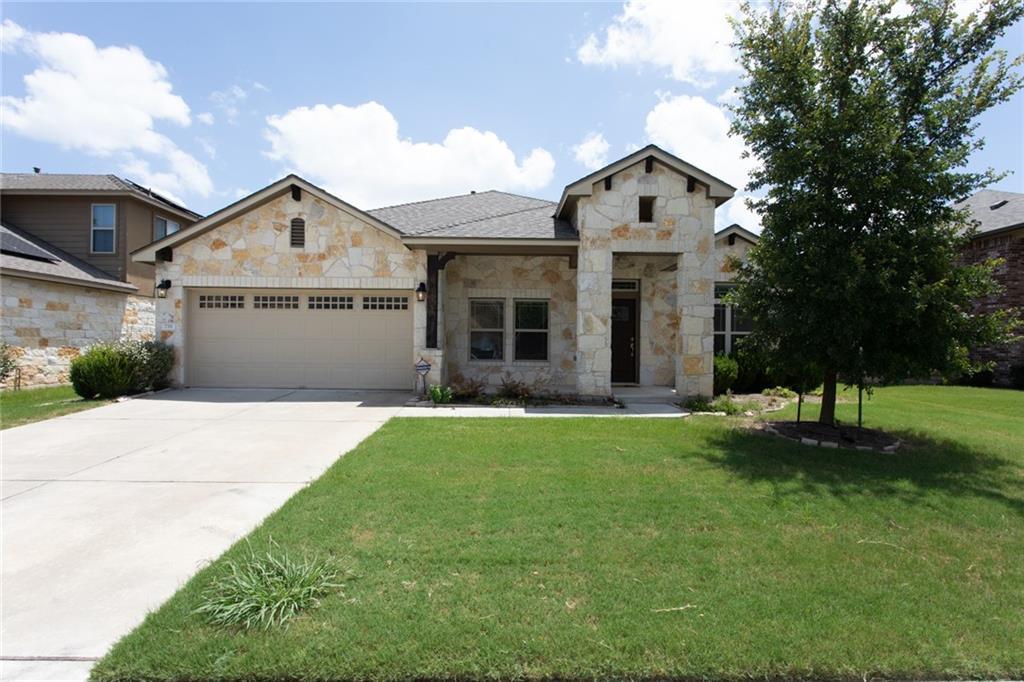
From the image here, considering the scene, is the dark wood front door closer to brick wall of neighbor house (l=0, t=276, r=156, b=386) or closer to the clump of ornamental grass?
the clump of ornamental grass

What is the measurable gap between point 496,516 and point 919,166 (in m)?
7.24

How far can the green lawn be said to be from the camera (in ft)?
9.00

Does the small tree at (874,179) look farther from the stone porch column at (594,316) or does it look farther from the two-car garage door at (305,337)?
the two-car garage door at (305,337)

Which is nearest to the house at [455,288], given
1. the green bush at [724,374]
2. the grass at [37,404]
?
the green bush at [724,374]

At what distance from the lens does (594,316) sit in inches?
450

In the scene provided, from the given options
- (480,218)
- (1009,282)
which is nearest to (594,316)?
(480,218)

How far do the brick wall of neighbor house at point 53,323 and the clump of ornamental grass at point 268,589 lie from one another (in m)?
14.3

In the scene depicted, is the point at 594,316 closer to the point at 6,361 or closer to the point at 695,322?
the point at 695,322

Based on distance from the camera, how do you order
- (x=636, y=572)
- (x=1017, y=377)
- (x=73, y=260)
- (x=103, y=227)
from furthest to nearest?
(x=103, y=227)
(x=73, y=260)
(x=1017, y=377)
(x=636, y=572)

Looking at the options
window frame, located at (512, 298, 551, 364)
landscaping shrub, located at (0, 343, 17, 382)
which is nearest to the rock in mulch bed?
window frame, located at (512, 298, 551, 364)

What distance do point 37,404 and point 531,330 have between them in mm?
10665

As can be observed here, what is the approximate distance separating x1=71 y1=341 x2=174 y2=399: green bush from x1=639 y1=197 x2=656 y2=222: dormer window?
11447 mm

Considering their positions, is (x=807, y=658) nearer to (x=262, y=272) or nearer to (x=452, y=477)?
(x=452, y=477)

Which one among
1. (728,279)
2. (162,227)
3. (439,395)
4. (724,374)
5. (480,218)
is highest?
(162,227)
